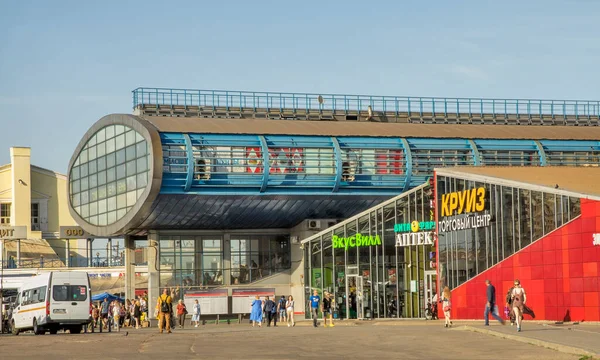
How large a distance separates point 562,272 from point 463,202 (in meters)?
7.50

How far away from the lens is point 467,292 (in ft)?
152

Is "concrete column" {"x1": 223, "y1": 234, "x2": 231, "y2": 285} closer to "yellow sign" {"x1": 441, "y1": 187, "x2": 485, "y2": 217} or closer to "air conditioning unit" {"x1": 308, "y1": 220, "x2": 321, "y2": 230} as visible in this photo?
"air conditioning unit" {"x1": 308, "y1": 220, "x2": 321, "y2": 230}

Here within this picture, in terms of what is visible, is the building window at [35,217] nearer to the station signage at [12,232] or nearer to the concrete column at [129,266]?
the station signage at [12,232]

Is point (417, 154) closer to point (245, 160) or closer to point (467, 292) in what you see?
point (245, 160)

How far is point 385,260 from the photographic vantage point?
177 ft

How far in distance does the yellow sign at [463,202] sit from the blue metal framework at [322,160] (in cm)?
1481

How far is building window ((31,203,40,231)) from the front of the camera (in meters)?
87.9

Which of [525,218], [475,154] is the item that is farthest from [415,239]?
[475,154]

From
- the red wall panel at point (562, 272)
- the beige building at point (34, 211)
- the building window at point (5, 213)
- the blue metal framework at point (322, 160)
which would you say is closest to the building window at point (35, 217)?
the beige building at point (34, 211)

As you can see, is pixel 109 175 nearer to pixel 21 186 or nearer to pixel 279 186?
pixel 279 186

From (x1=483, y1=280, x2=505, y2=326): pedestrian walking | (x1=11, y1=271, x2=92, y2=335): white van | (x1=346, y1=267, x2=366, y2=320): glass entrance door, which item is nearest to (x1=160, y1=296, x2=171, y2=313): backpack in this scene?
(x1=11, y1=271, x2=92, y2=335): white van

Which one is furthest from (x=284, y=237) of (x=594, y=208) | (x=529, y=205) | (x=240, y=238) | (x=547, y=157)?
(x=594, y=208)

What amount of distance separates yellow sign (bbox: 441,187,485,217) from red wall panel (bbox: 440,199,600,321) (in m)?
2.69

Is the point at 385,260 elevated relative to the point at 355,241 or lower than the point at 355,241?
lower
